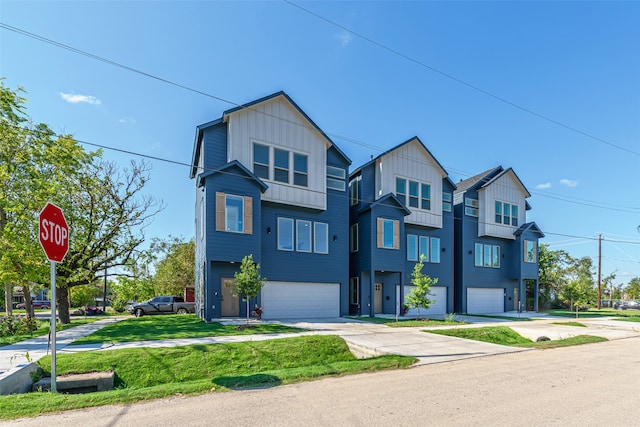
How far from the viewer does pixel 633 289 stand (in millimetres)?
69312

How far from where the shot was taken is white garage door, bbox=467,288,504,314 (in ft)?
89.5

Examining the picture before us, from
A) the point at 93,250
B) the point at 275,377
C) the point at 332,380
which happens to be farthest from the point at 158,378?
the point at 93,250

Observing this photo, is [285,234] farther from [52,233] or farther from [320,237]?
[52,233]

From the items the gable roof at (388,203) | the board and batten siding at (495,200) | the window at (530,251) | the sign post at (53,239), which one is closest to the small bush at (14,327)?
the sign post at (53,239)

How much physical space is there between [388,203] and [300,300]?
7659 millimetres

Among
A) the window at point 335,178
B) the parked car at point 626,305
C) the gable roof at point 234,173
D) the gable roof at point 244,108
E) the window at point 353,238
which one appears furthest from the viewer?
the parked car at point 626,305

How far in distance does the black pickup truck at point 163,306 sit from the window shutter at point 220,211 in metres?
11.6

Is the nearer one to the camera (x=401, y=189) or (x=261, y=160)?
(x=261, y=160)

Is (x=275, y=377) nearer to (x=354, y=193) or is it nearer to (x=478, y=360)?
(x=478, y=360)

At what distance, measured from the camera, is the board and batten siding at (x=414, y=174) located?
75.2ft

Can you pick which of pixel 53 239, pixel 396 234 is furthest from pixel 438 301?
pixel 53 239

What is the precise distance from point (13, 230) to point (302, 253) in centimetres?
1238

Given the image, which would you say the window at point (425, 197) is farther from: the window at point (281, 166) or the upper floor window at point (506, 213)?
the window at point (281, 166)

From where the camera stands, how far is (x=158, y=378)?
26.9 feet
